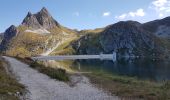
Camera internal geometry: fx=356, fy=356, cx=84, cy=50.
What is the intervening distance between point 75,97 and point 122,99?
421cm

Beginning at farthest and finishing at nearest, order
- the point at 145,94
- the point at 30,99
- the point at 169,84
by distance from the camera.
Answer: the point at 169,84, the point at 145,94, the point at 30,99

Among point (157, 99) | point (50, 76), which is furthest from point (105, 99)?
point (50, 76)

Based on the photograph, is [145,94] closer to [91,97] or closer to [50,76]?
[91,97]

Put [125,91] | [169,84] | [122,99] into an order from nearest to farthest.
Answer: [122,99] < [125,91] < [169,84]

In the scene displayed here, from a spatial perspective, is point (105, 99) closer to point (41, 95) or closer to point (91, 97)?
point (91, 97)

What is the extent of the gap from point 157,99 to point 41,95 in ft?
34.1

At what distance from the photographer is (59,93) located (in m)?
34.5

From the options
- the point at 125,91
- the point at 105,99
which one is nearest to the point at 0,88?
the point at 105,99

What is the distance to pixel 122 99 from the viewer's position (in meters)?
31.8

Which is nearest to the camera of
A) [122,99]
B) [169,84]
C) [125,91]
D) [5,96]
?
[5,96]

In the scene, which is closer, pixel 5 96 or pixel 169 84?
pixel 5 96

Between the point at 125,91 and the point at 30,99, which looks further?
the point at 125,91

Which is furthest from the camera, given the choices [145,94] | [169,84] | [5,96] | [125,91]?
[169,84]

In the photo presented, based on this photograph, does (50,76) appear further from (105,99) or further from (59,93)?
(105,99)
